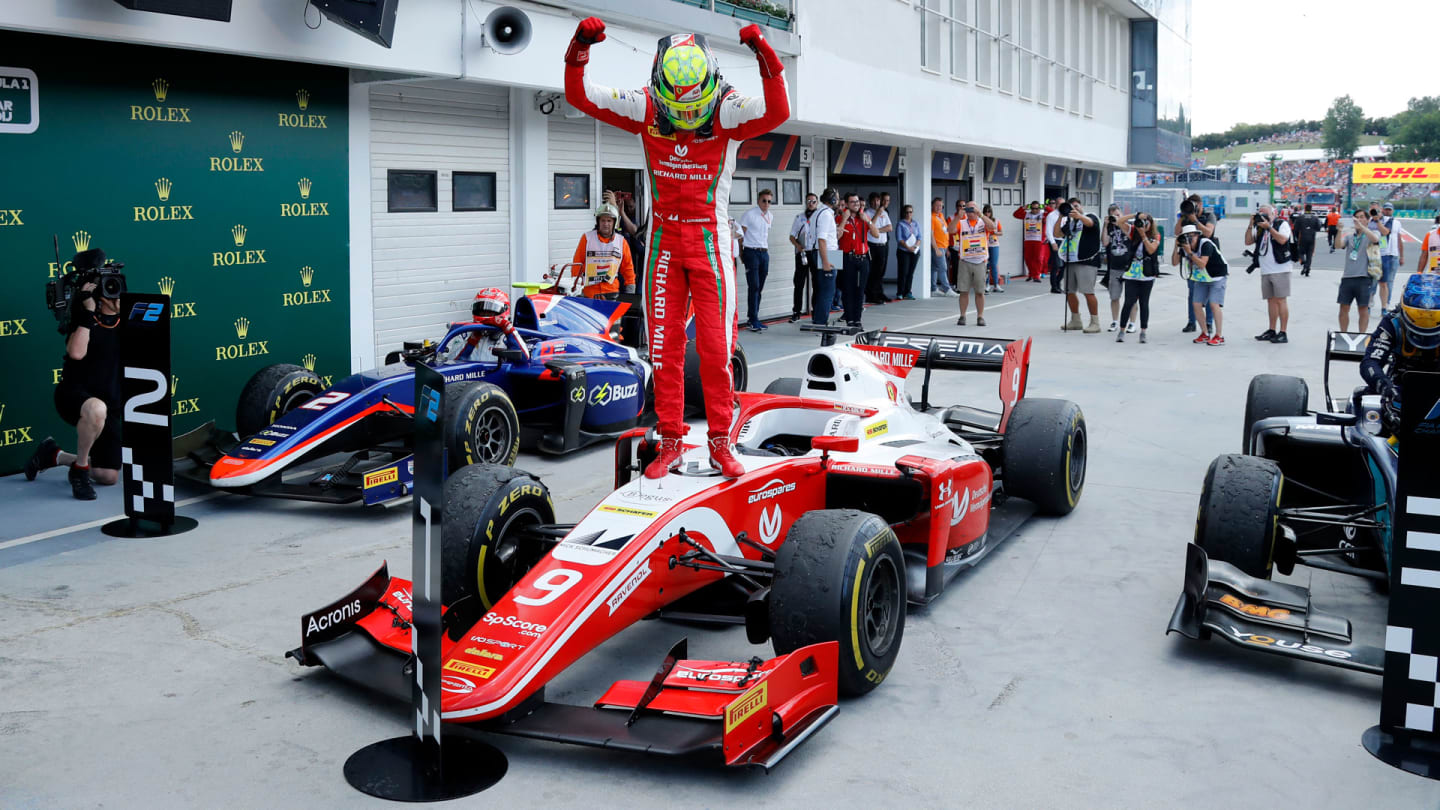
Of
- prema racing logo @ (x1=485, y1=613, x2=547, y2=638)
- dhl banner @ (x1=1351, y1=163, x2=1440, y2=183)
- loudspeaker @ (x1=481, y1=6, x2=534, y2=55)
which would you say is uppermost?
dhl banner @ (x1=1351, y1=163, x2=1440, y2=183)

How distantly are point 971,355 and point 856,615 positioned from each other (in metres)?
3.86

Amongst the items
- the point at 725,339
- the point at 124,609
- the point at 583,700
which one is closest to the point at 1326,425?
the point at 725,339

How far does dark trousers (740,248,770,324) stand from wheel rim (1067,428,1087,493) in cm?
981

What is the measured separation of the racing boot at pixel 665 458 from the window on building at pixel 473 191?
305 inches

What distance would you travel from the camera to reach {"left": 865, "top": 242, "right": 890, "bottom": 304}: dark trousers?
20250 mm

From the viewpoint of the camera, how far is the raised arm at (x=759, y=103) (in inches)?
199

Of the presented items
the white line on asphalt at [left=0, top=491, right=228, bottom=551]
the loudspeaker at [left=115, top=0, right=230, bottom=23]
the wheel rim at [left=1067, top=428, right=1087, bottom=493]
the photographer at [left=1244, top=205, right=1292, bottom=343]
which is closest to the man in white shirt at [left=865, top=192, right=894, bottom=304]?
the photographer at [left=1244, top=205, right=1292, bottom=343]

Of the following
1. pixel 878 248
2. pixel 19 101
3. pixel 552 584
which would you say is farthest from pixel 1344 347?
pixel 878 248

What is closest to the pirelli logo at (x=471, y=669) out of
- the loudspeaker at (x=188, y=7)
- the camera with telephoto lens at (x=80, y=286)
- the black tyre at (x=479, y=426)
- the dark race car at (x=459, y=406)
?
the dark race car at (x=459, y=406)

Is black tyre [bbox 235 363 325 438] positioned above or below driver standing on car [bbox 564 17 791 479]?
below

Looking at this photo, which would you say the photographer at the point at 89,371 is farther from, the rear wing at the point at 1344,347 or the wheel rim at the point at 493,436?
the rear wing at the point at 1344,347

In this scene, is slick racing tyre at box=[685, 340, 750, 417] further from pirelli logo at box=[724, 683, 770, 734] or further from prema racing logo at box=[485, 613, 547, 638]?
pirelli logo at box=[724, 683, 770, 734]

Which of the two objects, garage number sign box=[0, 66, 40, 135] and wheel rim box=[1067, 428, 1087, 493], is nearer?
wheel rim box=[1067, 428, 1087, 493]

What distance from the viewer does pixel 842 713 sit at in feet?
14.8
